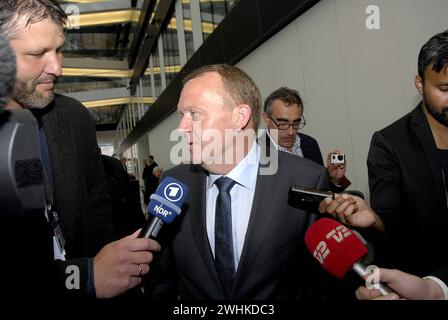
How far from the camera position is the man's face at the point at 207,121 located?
142 centimetres

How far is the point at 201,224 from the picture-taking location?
1351 millimetres

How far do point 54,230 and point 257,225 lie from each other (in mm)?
717

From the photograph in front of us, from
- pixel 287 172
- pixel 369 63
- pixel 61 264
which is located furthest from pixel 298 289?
pixel 369 63

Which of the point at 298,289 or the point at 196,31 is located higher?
the point at 196,31

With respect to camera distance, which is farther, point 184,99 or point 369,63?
point 369,63

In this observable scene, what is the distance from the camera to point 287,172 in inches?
55.3

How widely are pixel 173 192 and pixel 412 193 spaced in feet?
3.55

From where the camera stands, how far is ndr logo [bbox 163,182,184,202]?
119cm

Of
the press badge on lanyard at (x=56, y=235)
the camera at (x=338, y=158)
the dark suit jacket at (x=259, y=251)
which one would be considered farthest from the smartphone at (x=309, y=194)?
the camera at (x=338, y=158)

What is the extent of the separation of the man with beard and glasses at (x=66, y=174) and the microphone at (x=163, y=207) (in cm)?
6

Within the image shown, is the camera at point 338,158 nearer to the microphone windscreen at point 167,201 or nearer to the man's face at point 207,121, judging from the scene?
the man's face at point 207,121

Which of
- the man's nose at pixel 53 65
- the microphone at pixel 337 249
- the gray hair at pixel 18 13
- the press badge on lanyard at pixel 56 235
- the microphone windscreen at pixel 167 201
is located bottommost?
the microphone at pixel 337 249
